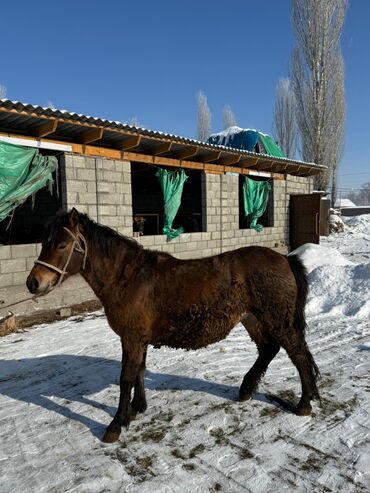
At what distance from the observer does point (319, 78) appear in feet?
84.9

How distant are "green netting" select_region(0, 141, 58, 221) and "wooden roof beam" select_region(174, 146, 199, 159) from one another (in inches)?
149

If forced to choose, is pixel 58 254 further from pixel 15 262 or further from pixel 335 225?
pixel 335 225

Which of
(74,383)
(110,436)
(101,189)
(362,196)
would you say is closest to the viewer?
(110,436)

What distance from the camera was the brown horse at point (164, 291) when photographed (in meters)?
2.95

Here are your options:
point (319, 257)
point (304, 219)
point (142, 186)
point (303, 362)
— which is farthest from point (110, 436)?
point (304, 219)

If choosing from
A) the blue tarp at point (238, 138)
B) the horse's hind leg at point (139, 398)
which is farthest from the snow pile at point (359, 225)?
the horse's hind leg at point (139, 398)

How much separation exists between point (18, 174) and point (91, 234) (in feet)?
13.7

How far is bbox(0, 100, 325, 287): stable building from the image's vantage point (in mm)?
6676

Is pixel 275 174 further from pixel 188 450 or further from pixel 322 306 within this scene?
pixel 188 450

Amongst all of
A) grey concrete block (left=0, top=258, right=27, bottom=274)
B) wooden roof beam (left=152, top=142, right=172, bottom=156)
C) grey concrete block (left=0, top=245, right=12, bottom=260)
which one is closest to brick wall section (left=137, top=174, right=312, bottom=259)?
wooden roof beam (left=152, top=142, right=172, bottom=156)

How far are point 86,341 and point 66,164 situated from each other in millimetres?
3792

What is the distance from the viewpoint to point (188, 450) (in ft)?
8.82

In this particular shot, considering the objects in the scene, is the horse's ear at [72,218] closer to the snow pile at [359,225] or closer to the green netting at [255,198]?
the green netting at [255,198]

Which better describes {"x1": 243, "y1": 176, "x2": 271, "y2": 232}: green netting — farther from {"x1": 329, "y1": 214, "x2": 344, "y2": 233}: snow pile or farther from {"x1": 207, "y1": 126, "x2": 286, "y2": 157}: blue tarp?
{"x1": 329, "y1": 214, "x2": 344, "y2": 233}: snow pile
